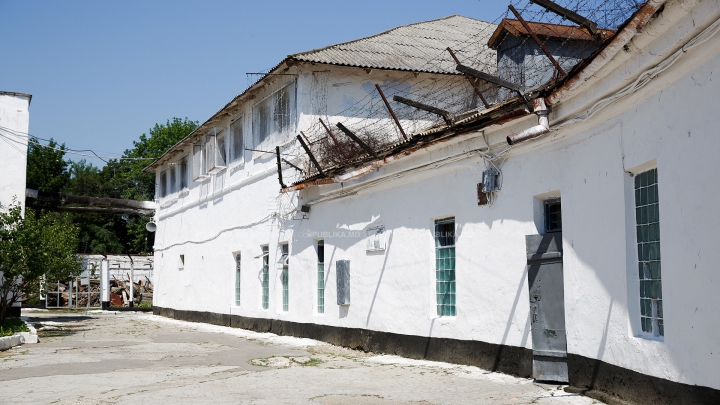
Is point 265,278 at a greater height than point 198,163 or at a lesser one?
lesser

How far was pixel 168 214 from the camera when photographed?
1160 inches

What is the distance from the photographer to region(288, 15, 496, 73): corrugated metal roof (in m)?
16.9

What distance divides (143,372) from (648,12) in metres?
8.39

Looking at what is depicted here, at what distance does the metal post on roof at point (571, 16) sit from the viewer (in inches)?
323

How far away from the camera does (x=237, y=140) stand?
2144 cm

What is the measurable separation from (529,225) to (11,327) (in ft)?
44.2

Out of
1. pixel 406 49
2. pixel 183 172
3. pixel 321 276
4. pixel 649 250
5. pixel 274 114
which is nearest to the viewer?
pixel 649 250

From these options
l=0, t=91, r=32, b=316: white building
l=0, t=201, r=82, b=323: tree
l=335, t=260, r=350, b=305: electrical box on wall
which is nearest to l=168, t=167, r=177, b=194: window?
l=0, t=91, r=32, b=316: white building

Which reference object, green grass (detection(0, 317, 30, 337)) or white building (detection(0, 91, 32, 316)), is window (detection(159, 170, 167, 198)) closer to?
white building (detection(0, 91, 32, 316))

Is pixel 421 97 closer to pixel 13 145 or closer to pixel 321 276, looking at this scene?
pixel 321 276

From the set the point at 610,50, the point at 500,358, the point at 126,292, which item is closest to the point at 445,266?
the point at 500,358

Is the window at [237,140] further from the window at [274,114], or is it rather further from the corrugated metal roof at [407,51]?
the window at [274,114]

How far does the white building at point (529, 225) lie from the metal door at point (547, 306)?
0.07 feet

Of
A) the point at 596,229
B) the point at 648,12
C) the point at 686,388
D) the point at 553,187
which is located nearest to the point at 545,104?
the point at 553,187
